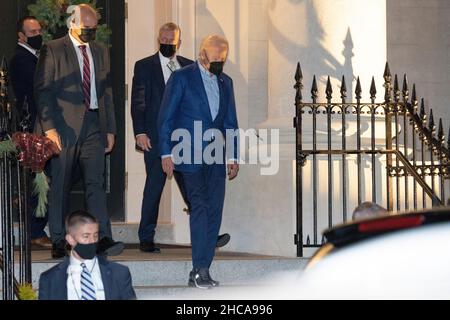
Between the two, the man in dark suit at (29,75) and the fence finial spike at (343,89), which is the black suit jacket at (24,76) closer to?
the man in dark suit at (29,75)

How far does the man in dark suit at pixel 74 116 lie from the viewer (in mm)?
11078

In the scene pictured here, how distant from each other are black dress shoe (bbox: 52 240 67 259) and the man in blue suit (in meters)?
1.08

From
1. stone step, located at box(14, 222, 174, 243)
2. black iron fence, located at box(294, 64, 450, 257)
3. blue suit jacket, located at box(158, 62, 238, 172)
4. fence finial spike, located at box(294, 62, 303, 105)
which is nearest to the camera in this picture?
blue suit jacket, located at box(158, 62, 238, 172)

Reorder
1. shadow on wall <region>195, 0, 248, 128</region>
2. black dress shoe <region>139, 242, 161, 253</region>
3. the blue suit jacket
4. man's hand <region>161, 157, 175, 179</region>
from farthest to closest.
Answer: shadow on wall <region>195, 0, 248, 128</region>
black dress shoe <region>139, 242, 161, 253</region>
the blue suit jacket
man's hand <region>161, 157, 175, 179</region>

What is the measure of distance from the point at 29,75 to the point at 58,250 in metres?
2.12

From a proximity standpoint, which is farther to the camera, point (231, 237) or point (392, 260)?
point (231, 237)

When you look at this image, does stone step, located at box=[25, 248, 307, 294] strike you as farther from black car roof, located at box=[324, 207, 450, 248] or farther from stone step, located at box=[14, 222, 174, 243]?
black car roof, located at box=[324, 207, 450, 248]

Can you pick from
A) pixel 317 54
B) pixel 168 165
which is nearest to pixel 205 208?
pixel 168 165

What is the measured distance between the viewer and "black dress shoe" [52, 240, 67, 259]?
36.1 feet

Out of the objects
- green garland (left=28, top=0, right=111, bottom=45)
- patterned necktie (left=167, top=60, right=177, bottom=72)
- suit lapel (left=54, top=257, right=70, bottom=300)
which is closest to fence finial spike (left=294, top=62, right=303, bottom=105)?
patterned necktie (left=167, top=60, right=177, bottom=72)
